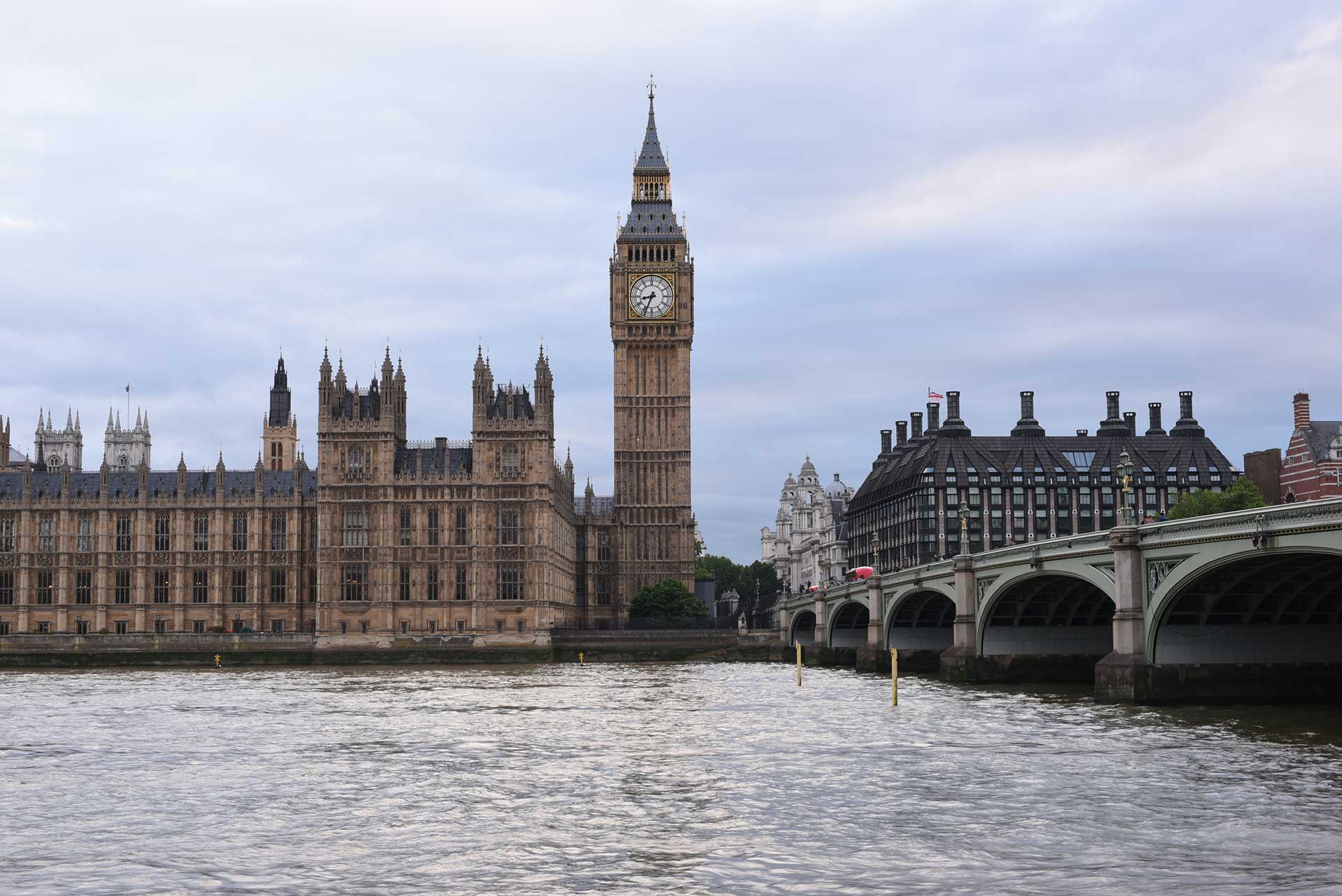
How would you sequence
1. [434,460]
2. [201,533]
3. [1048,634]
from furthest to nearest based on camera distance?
[201,533] → [434,460] → [1048,634]

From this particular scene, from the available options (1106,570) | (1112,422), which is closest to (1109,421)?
(1112,422)

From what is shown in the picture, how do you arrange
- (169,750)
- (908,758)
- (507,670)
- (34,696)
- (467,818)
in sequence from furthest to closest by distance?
(507,670), (34,696), (169,750), (908,758), (467,818)

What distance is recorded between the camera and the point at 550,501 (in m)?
133

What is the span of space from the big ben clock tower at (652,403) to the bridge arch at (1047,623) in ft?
237

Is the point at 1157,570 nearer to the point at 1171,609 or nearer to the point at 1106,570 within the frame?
the point at 1171,609

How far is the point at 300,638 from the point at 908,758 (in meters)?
93.6

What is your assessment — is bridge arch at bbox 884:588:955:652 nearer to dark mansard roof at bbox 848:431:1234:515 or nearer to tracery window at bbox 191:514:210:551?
dark mansard roof at bbox 848:431:1234:515

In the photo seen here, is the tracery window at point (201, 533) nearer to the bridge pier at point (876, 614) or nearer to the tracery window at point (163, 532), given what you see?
the tracery window at point (163, 532)

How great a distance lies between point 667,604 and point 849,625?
821 inches

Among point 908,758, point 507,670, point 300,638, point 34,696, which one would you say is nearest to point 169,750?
point 908,758

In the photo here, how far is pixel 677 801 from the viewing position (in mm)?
30984

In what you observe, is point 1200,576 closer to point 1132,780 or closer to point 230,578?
point 1132,780

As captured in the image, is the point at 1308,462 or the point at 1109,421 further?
the point at 1109,421

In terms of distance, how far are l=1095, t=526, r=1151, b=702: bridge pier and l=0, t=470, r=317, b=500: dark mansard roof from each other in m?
99.4
